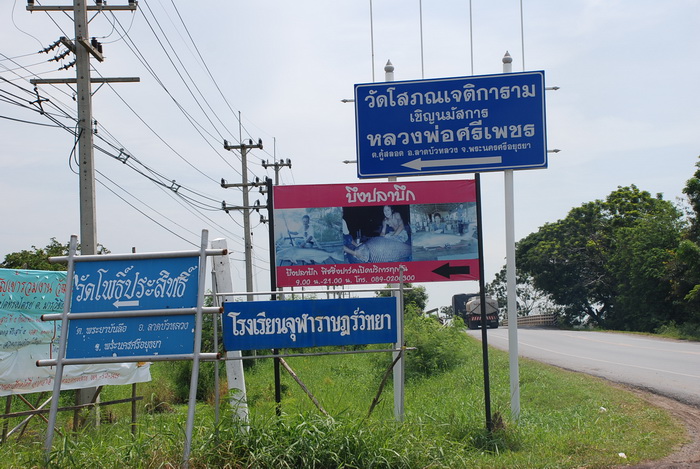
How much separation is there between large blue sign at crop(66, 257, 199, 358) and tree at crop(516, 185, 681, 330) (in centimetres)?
3258

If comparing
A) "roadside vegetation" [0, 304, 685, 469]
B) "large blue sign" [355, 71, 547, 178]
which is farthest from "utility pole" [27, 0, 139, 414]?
"large blue sign" [355, 71, 547, 178]

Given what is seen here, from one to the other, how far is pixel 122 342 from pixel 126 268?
2.23 feet

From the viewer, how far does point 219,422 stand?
614 cm

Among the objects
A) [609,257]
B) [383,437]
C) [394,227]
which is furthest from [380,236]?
[609,257]

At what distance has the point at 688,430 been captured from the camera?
8.25 metres

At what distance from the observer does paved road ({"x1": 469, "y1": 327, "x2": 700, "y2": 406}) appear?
41.1 ft

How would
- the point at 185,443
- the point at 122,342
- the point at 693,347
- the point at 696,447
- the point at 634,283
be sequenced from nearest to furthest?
the point at 185,443 → the point at 122,342 → the point at 696,447 → the point at 693,347 → the point at 634,283

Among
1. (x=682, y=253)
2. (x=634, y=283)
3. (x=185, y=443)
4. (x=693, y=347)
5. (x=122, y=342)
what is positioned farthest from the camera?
(x=634, y=283)

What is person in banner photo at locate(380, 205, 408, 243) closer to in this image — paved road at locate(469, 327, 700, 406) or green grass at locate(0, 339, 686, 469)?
green grass at locate(0, 339, 686, 469)

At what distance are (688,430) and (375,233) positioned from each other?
14.8 ft

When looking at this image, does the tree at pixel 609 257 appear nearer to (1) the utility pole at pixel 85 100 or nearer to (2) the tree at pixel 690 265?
(2) the tree at pixel 690 265

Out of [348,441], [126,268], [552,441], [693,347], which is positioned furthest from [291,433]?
[693,347]

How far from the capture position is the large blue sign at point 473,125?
8430mm

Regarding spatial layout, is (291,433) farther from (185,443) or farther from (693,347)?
(693,347)
